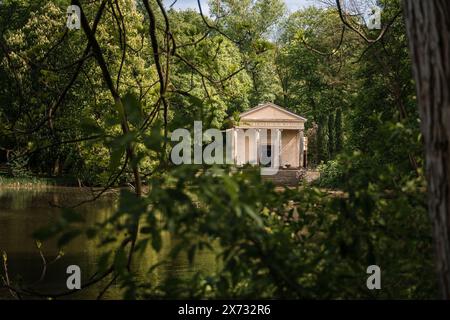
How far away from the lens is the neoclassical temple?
44.4m

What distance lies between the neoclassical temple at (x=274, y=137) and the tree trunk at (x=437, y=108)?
1660 inches

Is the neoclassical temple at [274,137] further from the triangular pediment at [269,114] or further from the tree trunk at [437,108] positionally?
the tree trunk at [437,108]

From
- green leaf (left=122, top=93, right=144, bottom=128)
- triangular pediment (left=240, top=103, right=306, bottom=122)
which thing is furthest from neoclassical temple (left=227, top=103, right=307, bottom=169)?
green leaf (left=122, top=93, right=144, bottom=128)

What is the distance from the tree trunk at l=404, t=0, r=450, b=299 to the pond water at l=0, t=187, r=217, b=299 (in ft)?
8.64

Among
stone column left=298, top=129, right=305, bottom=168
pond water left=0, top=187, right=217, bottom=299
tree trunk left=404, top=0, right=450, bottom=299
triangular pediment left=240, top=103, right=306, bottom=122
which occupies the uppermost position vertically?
triangular pediment left=240, top=103, right=306, bottom=122

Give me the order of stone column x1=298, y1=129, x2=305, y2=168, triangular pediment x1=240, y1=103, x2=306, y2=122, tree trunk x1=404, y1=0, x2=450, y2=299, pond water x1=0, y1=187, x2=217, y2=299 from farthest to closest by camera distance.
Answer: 1. stone column x1=298, y1=129, x2=305, y2=168
2. triangular pediment x1=240, y1=103, x2=306, y2=122
3. pond water x1=0, y1=187, x2=217, y2=299
4. tree trunk x1=404, y1=0, x2=450, y2=299

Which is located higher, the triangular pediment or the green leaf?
the triangular pediment

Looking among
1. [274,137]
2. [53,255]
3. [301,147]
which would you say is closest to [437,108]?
[53,255]

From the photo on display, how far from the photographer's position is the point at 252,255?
1793 millimetres

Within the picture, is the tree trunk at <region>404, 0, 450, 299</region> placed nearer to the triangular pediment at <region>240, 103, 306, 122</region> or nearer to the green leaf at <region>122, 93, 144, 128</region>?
the green leaf at <region>122, 93, 144, 128</region>

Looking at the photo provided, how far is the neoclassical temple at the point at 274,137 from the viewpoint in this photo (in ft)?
146

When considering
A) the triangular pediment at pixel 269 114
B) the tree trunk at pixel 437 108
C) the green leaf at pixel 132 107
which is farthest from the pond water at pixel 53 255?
the triangular pediment at pixel 269 114
